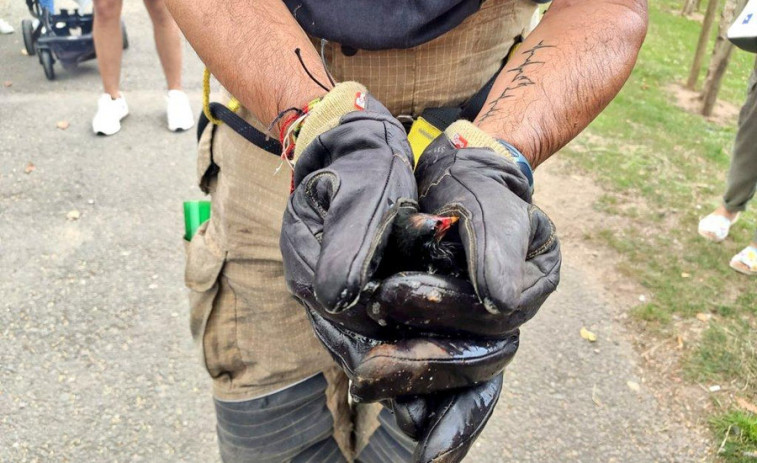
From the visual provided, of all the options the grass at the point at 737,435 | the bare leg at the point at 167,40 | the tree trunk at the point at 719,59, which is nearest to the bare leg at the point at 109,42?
the bare leg at the point at 167,40

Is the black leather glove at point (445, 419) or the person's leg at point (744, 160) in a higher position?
the black leather glove at point (445, 419)

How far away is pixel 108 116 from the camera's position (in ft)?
17.3

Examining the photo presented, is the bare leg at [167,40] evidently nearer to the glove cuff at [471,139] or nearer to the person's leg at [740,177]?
the person's leg at [740,177]

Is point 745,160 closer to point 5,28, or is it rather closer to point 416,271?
point 416,271

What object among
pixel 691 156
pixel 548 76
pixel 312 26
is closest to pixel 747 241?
pixel 691 156

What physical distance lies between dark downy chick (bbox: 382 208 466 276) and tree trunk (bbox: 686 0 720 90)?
6925mm

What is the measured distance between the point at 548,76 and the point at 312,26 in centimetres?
62

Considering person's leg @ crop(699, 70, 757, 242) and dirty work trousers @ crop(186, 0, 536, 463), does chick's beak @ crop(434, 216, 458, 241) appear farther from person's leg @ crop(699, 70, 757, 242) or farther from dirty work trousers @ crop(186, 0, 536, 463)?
person's leg @ crop(699, 70, 757, 242)

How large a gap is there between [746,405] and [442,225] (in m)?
2.87

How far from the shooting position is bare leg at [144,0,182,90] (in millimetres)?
5246

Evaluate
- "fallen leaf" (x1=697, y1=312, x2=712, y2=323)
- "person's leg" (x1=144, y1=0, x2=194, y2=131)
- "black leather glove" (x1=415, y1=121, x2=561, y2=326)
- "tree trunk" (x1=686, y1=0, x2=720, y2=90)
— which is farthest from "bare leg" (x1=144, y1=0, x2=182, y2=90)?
"tree trunk" (x1=686, y1=0, x2=720, y2=90)

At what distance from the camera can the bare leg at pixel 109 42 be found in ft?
16.6

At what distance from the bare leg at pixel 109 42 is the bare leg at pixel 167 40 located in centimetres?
26

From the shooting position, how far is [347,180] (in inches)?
47.0
